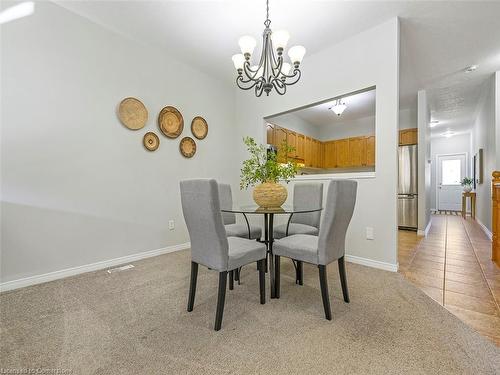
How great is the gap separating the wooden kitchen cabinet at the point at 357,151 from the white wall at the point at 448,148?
4446mm

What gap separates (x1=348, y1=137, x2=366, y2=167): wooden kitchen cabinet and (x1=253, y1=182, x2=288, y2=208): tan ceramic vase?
4229 millimetres

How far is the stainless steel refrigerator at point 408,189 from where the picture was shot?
176 inches

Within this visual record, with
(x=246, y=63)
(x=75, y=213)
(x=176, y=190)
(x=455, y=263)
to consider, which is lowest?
(x=455, y=263)

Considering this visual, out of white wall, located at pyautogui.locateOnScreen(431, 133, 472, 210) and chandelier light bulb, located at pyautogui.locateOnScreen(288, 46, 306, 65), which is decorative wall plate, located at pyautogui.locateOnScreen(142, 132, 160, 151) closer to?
chandelier light bulb, located at pyautogui.locateOnScreen(288, 46, 306, 65)

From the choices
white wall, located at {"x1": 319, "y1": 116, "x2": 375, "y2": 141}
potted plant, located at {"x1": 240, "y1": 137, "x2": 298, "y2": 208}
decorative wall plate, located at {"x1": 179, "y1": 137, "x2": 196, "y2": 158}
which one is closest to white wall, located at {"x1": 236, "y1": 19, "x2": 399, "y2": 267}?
potted plant, located at {"x1": 240, "y1": 137, "x2": 298, "y2": 208}

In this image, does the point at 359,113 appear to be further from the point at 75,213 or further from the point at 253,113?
the point at 75,213

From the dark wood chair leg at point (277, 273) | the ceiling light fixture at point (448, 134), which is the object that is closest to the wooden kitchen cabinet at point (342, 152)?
the ceiling light fixture at point (448, 134)

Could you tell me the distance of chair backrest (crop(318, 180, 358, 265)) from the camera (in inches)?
58.5

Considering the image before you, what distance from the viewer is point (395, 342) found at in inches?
51.1

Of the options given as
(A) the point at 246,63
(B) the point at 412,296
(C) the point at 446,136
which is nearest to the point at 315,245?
(B) the point at 412,296

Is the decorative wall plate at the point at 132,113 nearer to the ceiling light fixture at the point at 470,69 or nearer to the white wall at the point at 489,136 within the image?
the ceiling light fixture at the point at 470,69

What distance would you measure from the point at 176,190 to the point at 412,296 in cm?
295

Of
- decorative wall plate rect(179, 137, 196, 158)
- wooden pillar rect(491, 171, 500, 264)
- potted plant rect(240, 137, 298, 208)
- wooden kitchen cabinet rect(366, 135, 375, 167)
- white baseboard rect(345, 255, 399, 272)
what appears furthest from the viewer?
wooden kitchen cabinet rect(366, 135, 375, 167)

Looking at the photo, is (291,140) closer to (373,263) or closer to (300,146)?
(300,146)
